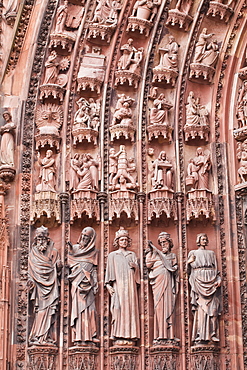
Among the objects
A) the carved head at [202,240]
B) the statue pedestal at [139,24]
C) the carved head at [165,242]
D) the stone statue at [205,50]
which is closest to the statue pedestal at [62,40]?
the statue pedestal at [139,24]

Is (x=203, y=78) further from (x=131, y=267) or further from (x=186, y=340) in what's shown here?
(x=186, y=340)

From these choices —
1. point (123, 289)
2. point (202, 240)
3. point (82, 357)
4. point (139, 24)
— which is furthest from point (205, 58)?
point (82, 357)

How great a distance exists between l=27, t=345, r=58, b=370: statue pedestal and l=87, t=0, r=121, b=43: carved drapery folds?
19.1 ft

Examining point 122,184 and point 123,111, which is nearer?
point 122,184

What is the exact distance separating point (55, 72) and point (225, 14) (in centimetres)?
335

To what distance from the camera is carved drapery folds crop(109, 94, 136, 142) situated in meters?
15.5

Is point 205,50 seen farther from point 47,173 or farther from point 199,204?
point 47,173

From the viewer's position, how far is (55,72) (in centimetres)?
1608

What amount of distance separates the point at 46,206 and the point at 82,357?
2.71 meters

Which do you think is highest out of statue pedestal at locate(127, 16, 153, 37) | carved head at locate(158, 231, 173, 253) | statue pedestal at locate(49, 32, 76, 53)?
statue pedestal at locate(127, 16, 153, 37)

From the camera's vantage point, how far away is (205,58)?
15.9 m

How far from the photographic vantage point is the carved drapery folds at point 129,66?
15859 mm

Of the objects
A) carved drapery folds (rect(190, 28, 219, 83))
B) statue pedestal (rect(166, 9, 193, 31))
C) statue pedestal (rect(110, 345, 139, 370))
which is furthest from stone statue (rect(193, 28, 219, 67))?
statue pedestal (rect(110, 345, 139, 370))

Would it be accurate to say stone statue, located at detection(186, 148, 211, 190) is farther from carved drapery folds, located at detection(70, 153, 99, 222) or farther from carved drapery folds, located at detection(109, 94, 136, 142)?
carved drapery folds, located at detection(70, 153, 99, 222)
